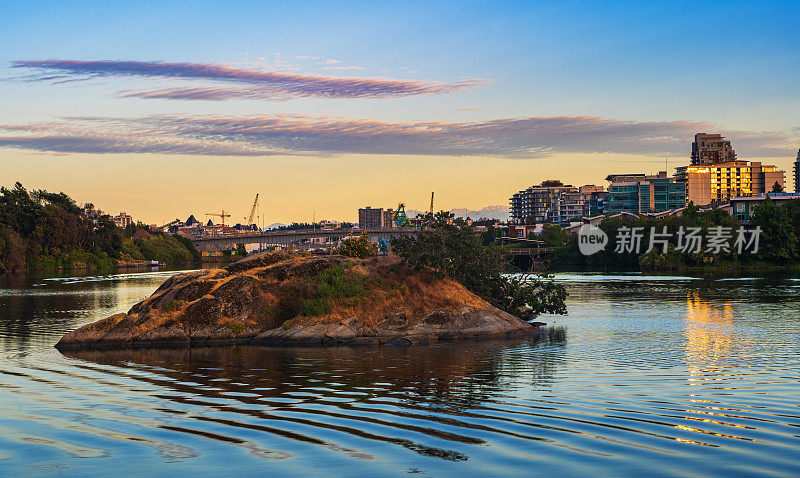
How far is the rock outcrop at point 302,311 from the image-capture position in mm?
38656

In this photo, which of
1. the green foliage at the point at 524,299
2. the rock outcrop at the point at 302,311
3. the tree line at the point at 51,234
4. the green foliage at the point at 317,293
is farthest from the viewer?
the tree line at the point at 51,234

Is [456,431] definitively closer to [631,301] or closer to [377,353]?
[377,353]

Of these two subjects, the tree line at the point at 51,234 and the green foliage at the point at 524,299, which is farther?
the tree line at the point at 51,234

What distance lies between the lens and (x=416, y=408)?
19484 millimetres

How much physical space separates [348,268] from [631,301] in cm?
3417

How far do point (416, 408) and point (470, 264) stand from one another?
28.2 meters

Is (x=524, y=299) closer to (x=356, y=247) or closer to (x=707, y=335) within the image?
(x=707, y=335)

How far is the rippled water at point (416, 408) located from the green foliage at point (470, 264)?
8698 mm

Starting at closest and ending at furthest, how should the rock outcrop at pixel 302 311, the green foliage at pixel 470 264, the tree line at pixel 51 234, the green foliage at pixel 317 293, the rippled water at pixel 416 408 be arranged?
the rippled water at pixel 416 408 < the rock outcrop at pixel 302 311 < the green foliage at pixel 317 293 < the green foliage at pixel 470 264 < the tree line at pixel 51 234

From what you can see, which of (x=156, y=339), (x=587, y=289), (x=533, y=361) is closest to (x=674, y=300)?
(x=587, y=289)

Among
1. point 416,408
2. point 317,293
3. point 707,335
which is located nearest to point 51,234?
point 317,293

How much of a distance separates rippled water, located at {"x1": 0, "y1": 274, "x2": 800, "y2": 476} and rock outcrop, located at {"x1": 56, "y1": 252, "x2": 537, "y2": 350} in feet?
8.07

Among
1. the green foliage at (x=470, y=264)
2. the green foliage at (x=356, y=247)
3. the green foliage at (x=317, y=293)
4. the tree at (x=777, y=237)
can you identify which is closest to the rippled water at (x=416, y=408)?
the green foliage at (x=317, y=293)

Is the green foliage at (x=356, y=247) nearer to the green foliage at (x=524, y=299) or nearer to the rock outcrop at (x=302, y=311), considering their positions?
the green foliage at (x=524, y=299)
